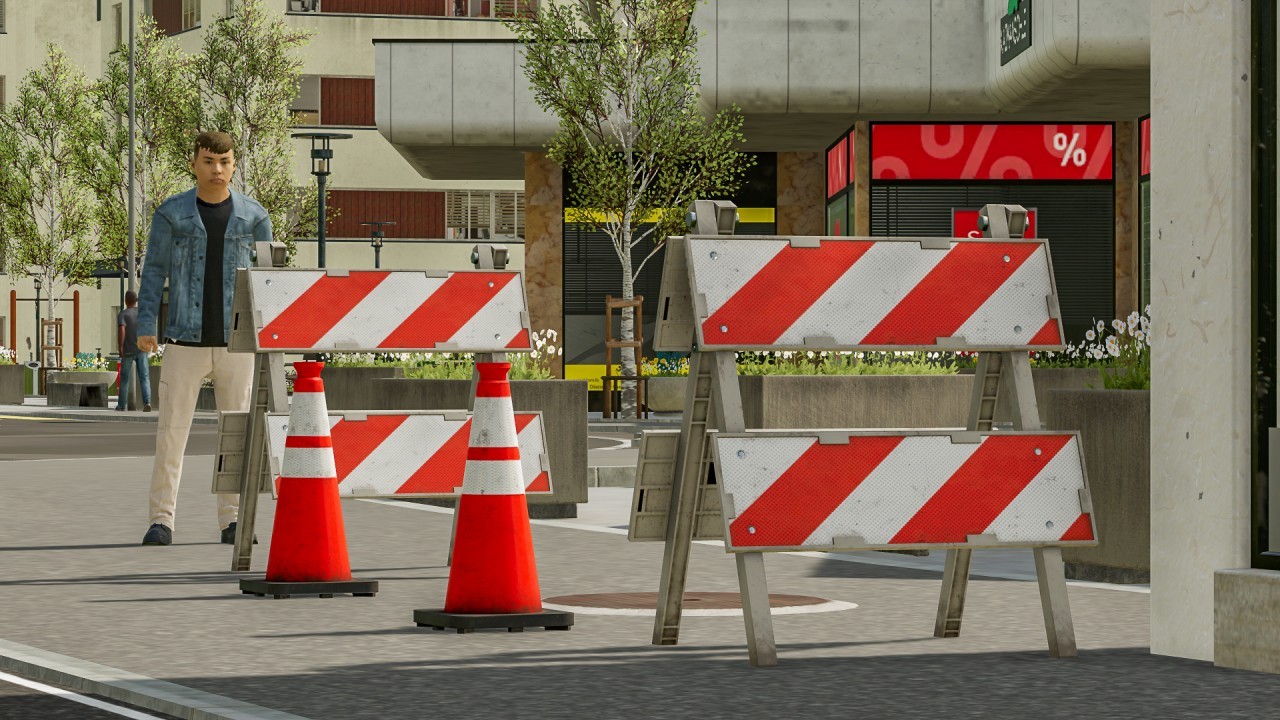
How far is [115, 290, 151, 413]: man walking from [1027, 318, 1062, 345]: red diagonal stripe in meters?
32.5

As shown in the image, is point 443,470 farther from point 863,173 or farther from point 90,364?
point 90,364

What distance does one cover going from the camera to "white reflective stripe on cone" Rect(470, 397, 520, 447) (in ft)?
29.8

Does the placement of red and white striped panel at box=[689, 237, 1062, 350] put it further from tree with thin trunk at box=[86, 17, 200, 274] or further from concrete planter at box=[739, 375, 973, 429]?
tree with thin trunk at box=[86, 17, 200, 274]

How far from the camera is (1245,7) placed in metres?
8.06

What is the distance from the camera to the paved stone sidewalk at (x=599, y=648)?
23.8 feet

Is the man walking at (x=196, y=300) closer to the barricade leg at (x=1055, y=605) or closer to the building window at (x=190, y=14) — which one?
the barricade leg at (x=1055, y=605)

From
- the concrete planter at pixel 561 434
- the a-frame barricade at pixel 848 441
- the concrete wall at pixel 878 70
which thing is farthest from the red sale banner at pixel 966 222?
the a-frame barricade at pixel 848 441

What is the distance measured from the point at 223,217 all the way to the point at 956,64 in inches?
915

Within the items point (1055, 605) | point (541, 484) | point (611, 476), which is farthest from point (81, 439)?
point (1055, 605)

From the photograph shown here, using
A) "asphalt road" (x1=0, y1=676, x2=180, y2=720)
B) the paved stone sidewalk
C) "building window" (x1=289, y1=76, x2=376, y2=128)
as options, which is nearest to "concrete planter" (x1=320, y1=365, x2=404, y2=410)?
the paved stone sidewalk

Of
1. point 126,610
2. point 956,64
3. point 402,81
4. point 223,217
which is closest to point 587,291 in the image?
point 402,81

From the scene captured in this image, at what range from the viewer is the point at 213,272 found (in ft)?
42.5

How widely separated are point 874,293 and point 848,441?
679 mm

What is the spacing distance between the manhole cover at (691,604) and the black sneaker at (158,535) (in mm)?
3465
